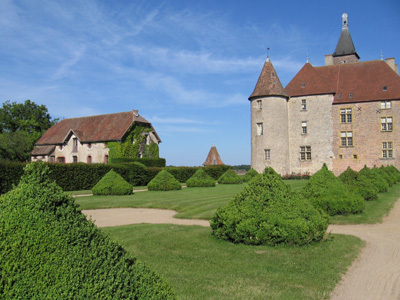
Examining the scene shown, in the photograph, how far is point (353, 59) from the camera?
45562mm

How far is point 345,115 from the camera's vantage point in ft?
120

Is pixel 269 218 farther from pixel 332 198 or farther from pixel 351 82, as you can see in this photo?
pixel 351 82

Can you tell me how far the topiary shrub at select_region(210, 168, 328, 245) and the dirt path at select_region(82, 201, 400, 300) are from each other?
43.1 inches

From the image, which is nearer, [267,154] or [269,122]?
[269,122]

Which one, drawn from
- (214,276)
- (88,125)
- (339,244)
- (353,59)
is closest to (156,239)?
(214,276)

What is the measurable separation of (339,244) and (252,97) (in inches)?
1177

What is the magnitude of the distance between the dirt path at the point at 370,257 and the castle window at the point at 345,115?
25813 millimetres

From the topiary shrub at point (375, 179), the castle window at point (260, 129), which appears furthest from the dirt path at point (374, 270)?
the castle window at point (260, 129)

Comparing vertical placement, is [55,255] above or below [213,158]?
below

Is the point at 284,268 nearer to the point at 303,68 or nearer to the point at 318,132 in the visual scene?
the point at 318,132

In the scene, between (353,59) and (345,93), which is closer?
(345,93)

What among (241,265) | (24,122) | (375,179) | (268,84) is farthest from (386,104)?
(24,122)

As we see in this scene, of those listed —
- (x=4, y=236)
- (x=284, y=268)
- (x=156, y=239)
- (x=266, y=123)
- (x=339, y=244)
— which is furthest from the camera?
(x=266, y=123)

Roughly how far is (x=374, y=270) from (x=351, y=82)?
35455mm
